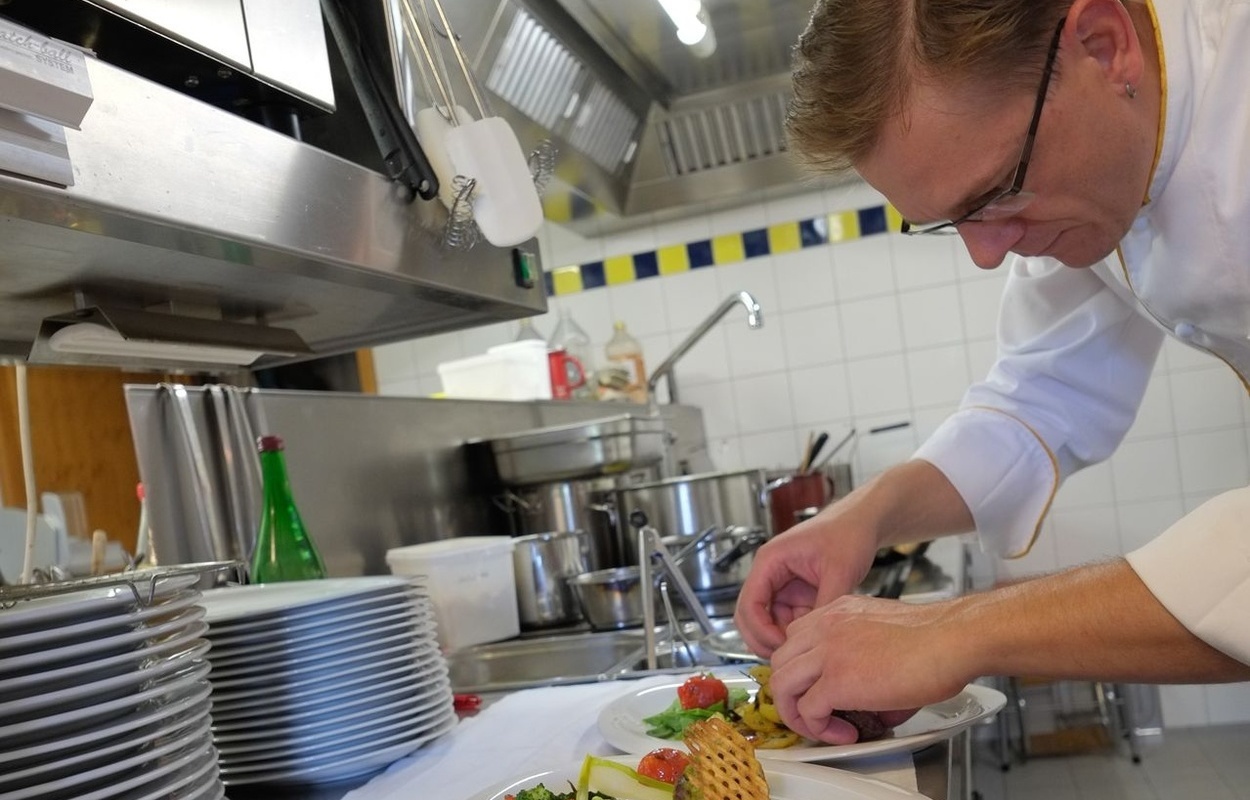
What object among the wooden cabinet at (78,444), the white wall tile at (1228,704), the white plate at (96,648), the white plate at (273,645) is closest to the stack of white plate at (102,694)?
the white plate at (96,648)

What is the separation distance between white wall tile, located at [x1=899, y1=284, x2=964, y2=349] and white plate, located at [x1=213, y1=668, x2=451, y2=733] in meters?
2.65

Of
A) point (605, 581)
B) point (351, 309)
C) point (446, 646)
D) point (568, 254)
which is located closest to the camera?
point (351, 309)

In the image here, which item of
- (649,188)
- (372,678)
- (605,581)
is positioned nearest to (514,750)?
(372,678)

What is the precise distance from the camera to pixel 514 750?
3.41ft

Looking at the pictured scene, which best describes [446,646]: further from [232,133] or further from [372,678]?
[232,133]

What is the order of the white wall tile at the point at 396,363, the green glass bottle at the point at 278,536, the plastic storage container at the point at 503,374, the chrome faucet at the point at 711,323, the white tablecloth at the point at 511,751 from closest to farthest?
1. the white tablecloth at the point at 511,751
2. the green glass bottle at the point at 278,536
3. the chrome faucet at the point at 711,323
4. the plastic storage container at the point at 503,374
5. the white wall tile at the point at 396,363

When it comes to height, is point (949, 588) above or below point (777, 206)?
below

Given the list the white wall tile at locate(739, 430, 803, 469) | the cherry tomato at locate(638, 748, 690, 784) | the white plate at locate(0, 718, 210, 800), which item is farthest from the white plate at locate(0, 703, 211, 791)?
the white wall tile at locate(739, 430, 803, 469)

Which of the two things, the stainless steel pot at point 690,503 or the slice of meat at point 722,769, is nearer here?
the slice of meat at point 722,769

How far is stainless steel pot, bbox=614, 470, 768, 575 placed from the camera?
2125mm

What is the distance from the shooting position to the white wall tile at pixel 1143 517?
3.22 meters

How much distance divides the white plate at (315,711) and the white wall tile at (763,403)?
257 cm

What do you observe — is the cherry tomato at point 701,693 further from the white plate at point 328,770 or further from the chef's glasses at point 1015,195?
the chef's glasses at point 1015,195

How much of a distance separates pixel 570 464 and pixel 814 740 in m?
1.27
